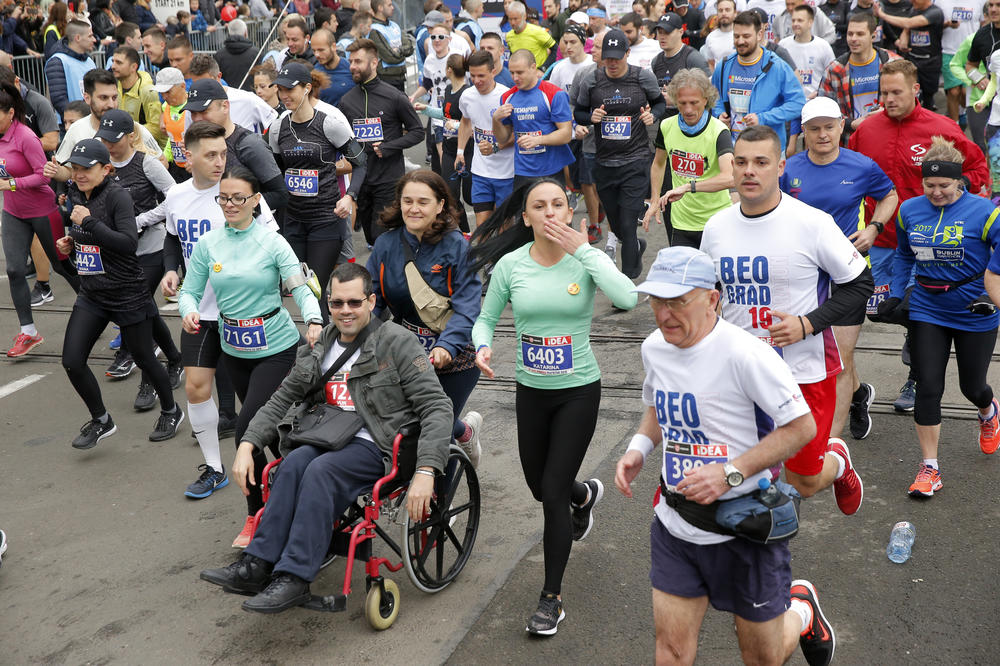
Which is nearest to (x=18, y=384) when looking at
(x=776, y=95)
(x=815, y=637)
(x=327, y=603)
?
(x=327, y=603)

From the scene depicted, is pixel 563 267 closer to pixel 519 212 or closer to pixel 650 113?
pixel 519 212

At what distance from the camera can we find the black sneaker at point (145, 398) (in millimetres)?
7965

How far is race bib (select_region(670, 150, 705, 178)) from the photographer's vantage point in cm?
802

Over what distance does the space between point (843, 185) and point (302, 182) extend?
13.2 feet

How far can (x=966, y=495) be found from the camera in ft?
19.3

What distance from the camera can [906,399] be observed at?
7.09 metres

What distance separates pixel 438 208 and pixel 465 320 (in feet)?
1.98

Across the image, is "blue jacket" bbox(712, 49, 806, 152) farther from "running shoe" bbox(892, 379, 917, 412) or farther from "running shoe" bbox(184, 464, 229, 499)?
"running shoe" bbox(184, 464, 229, 499)

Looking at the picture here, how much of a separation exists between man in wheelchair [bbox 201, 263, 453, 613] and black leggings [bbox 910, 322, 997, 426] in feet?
8.90

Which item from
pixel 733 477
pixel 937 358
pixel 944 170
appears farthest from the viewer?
pixel 937 358

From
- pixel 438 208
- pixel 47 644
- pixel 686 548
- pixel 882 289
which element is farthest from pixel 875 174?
pixel 47 644

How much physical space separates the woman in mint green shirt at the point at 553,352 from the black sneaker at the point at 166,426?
3265 millimetres

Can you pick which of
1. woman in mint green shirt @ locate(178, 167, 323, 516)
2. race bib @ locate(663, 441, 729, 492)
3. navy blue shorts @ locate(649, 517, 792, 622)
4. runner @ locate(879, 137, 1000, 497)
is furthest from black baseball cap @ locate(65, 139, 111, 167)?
runner @ locate(879, 137, 1000, 497)

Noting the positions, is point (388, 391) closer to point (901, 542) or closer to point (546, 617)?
point (546, 617)
